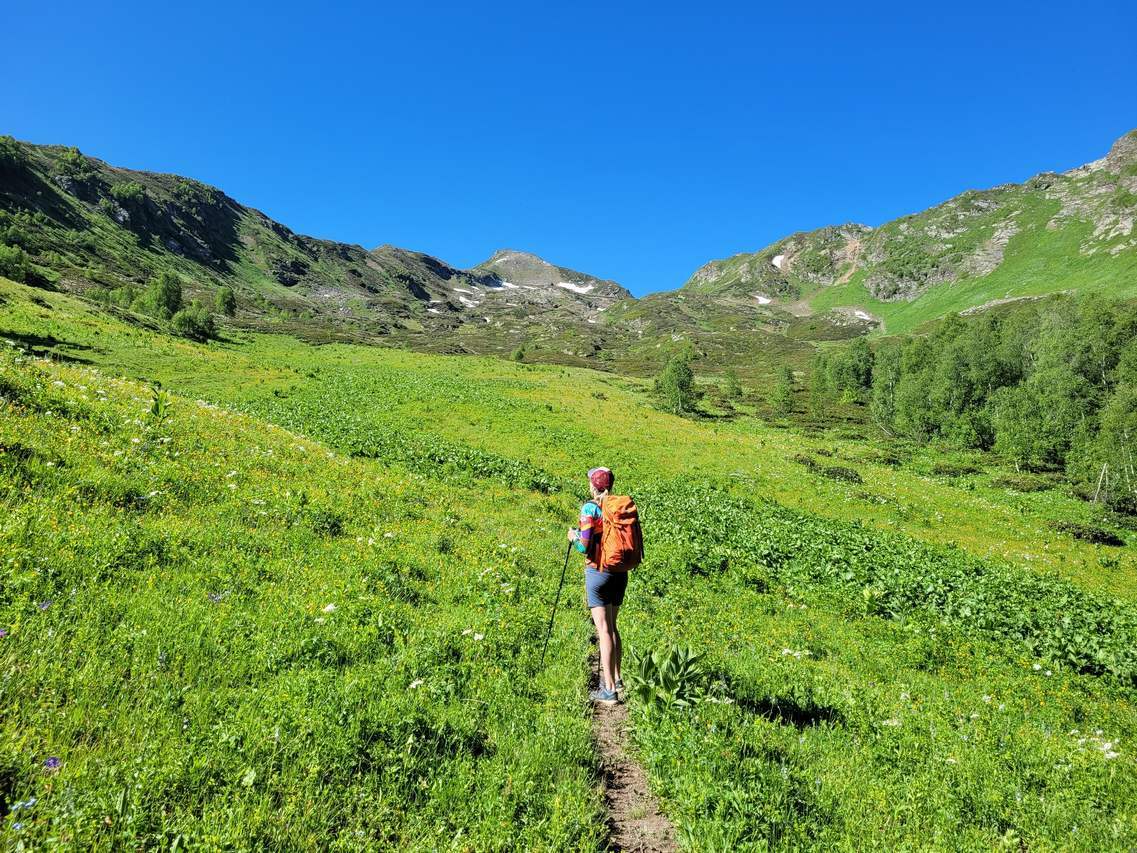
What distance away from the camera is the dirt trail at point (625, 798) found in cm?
552

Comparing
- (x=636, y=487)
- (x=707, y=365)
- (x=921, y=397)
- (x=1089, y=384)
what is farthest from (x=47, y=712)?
(x=707, y=365)

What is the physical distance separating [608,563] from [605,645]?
143 cm

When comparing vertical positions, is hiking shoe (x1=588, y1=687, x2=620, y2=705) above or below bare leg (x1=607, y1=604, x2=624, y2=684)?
below

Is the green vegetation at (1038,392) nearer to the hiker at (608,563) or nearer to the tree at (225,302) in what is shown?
the hiker at (608,563)

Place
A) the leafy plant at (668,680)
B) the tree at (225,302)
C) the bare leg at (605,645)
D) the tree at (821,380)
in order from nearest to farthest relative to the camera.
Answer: the leafy plant at (668,680) → the bare leg at (605,645) → the tree at (821,380) → the tree at (225,302)

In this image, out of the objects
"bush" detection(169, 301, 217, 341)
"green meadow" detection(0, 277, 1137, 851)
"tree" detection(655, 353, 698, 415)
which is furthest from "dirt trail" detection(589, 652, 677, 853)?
"bush" detection(169, 301, 217, 341)

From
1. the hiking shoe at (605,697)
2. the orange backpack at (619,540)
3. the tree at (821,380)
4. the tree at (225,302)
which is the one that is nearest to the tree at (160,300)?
the tree at (225,302)

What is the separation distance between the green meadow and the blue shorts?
133cm

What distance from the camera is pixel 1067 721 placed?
34.0 feet

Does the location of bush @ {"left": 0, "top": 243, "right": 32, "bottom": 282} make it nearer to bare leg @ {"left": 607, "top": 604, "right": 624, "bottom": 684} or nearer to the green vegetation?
bare leg @ {"left": 607, "top": 604, "right": 624, "bottom": 684}

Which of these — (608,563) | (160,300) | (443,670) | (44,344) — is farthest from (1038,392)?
(160,300)

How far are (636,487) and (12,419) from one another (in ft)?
81.3

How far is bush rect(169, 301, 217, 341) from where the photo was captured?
6931 centimetres

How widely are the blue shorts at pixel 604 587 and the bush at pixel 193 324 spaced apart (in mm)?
78342
